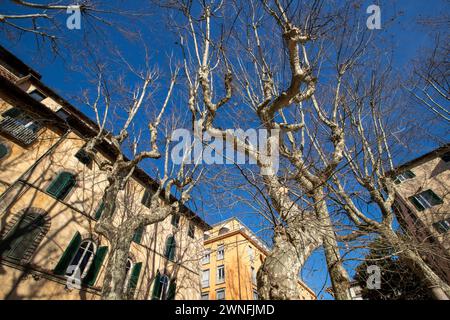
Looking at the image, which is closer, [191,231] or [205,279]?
[191,231]

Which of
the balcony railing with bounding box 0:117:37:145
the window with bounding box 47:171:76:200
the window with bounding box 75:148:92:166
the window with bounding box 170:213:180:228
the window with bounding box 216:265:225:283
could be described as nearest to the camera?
the balcony railing with bounding box 0:117:37:145

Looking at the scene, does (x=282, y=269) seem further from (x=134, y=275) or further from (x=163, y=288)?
(x=163, y=288)

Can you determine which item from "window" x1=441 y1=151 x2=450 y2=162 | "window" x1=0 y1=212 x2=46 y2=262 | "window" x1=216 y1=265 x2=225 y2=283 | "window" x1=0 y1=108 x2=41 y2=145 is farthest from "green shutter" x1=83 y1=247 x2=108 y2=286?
"window" x1=441 y1=151 x2=450 y2=162

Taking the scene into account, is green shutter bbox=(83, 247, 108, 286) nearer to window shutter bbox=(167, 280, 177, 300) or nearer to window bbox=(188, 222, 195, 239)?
window shutter bbox=(167, 280, 177, 300)

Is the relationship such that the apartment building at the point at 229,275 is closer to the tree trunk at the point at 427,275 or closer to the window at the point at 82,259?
the window at the point at 82,259

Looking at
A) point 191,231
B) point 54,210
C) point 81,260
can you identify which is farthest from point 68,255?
point 191,231

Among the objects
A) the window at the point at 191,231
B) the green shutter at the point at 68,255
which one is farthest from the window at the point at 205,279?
the green shutter at the point at 68,255

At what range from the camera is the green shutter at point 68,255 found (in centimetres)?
726

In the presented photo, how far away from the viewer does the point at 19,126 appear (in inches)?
313

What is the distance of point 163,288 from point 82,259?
4374 millimetres

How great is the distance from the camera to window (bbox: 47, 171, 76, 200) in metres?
8.09

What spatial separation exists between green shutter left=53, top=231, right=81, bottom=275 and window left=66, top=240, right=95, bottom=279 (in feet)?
0.96

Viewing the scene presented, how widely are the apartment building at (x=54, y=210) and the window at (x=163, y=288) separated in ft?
0.13
